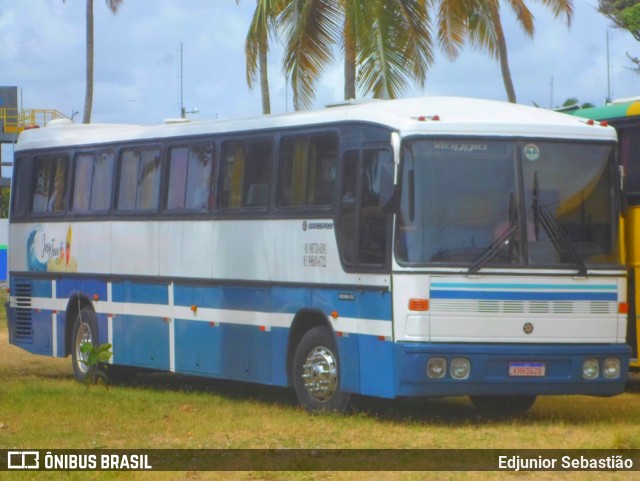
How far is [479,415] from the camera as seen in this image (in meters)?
16.4

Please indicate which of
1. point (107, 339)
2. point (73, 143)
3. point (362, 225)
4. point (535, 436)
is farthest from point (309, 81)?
point (535, 436)

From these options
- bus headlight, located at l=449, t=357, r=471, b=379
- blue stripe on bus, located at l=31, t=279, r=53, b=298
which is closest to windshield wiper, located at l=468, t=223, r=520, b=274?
bus headlight, located at l=449, t=357, r=471, b=379

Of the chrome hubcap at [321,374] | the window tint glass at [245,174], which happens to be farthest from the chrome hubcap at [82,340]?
the chrome hubcap at [321,374]

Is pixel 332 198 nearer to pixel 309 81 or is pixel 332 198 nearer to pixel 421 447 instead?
pixel 421 447

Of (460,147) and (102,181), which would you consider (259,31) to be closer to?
(102,181)

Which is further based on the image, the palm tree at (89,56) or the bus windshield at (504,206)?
the palm tree at (89,56)

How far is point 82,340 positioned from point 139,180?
265 cm

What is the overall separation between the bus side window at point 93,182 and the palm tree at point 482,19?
31.9 ft

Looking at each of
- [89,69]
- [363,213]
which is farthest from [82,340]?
[89,69]

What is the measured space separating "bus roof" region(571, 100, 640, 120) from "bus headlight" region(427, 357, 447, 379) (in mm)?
5418

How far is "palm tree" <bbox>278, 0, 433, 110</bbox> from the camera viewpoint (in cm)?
2658

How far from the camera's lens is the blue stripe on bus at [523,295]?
574 inches

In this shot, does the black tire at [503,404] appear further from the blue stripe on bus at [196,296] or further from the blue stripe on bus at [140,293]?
the blue stripe on bus at [140,293]

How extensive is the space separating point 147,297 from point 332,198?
440cm
